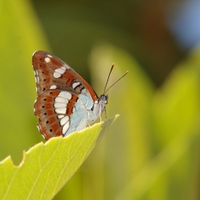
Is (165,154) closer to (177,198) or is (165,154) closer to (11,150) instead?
(177,198)

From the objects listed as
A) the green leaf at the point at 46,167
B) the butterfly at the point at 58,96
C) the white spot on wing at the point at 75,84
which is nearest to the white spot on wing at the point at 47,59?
the butterfly at the point at 58,96

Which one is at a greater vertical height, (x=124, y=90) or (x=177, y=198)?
(x=124, y=90)

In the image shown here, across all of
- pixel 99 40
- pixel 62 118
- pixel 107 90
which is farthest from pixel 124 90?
pixel 99 40

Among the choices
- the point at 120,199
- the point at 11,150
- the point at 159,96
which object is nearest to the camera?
the point at 120,199

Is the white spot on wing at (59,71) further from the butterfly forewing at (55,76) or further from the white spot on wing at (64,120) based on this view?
the white spot on wing at (64,120)

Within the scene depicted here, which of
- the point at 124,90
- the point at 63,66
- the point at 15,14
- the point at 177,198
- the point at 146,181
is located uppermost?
the point at 15,14

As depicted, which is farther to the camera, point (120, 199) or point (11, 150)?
point (11, 150)
